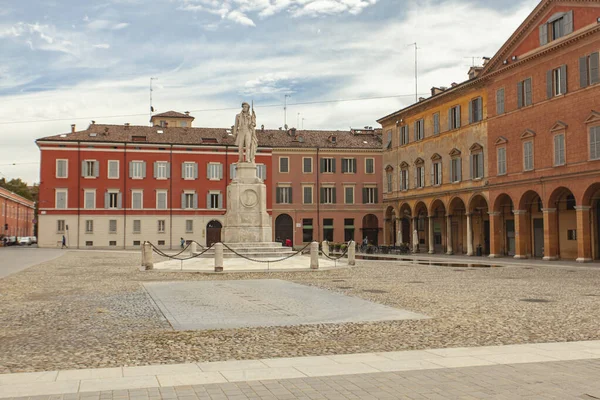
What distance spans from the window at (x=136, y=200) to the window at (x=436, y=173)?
31636mm

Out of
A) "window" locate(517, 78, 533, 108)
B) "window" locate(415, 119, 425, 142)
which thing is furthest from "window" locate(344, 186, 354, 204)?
"window" locate(517, 78, 533, 108)

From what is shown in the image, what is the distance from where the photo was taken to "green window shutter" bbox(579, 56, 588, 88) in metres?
32.4

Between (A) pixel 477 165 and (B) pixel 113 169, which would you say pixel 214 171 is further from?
(A) pixel 477 165

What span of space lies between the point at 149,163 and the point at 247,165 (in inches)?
1396

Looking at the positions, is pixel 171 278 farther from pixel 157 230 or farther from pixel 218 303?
pixel 157 230

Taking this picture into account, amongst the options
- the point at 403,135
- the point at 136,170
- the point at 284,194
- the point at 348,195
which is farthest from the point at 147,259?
the point at 348,195

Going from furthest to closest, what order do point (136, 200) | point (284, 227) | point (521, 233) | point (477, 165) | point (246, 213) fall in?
point (284, 227)
point (136, 200)
point (477, 165)
point (521, 233)
point (246, 213)

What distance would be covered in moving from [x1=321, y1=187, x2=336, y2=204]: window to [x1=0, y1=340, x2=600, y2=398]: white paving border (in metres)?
58.4

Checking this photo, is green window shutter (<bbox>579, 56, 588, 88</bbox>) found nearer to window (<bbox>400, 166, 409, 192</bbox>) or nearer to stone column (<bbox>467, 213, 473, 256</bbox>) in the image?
stone column (<bbox>467, 213, 473, 256</bbox>)

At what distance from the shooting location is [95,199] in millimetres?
63125

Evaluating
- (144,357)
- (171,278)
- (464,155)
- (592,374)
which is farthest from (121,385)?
(464,155)

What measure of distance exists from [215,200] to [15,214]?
51964mm

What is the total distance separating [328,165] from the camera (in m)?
67.2

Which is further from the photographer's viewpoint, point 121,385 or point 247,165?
point 247,165
